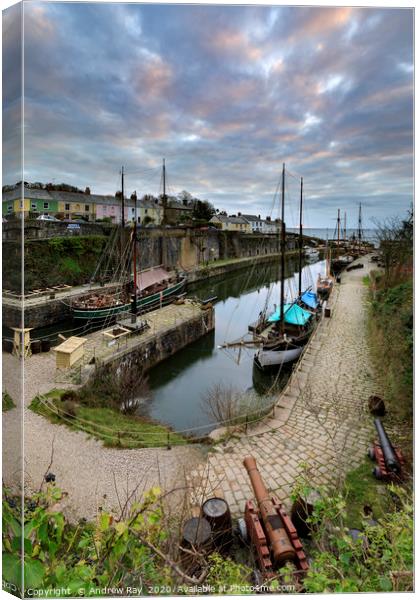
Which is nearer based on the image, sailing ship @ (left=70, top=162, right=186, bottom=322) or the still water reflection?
the still water reflection

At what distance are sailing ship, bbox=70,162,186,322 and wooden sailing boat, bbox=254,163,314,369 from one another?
11.2 feet

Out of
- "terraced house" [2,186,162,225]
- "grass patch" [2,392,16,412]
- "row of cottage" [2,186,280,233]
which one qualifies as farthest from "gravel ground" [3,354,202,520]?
"row of cottage" [2,186,280,233]

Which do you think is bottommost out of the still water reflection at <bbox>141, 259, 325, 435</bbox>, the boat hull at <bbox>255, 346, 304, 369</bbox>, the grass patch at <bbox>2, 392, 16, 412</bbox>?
the still water reflection at <bbox>141, 259, 325, 435</bbox>

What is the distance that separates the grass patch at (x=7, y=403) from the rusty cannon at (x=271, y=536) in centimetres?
163

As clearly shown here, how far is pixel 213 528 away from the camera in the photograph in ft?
7.11

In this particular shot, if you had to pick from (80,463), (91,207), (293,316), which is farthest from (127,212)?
(80,463)

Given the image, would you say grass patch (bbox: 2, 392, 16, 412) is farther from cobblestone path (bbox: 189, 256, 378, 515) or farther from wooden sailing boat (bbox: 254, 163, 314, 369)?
wooden sailing boat (bbox: 254, 163, 314, 369)

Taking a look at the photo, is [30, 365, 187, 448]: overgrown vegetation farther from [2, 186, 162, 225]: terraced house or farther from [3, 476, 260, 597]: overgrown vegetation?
[2, 186, 162, 225]: terraced house

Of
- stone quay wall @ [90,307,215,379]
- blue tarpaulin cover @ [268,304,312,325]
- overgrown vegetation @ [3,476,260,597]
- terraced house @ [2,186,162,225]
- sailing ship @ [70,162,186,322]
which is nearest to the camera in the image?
overgrown vegetation @ [3,476,260,597]

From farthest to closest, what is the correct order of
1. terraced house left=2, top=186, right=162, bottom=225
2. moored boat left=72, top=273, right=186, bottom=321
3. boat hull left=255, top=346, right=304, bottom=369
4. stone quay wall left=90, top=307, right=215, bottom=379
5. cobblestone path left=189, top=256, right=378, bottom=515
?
terraced house left=2, top=186, right=162, bottom=225
moored boat left=72, top=273, right=186, bottom=321
boat hull left=255, top=346, right=304, bottom=369
stone quay wall left=90, top=307, right=215, bottom=379
cobblestone path left=189, top=256, right=378, bottom=515

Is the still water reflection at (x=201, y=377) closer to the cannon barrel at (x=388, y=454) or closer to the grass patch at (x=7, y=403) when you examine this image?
the cannon barrel at (x=388, y=454)

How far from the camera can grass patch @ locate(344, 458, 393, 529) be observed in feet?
7.95

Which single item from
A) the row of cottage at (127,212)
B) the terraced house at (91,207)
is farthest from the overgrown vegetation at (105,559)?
the row of cottage at (127,212)

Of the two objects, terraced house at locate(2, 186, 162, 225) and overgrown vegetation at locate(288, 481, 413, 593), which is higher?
terraced house at locate(2, 186, 162, 225)
